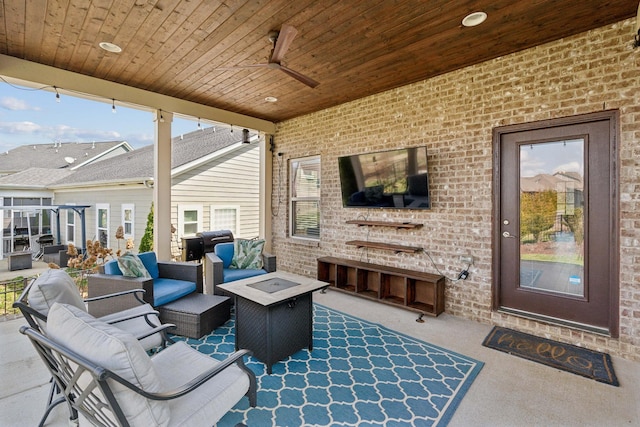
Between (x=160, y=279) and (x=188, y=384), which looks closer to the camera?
(x=188, y=384)

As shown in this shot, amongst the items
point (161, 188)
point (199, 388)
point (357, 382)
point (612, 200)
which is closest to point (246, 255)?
point (161, 188)

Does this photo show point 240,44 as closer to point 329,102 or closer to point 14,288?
point 329,102

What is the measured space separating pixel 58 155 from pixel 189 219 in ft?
31.7

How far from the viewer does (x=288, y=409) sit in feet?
6.84

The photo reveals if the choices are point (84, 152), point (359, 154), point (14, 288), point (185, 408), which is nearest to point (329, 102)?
point (359, 154)

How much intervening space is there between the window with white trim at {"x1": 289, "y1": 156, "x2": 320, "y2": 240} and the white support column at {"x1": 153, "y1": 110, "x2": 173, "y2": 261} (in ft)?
7.34

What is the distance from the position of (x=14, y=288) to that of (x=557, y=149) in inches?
269

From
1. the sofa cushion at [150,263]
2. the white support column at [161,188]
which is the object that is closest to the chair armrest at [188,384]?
the sofa cushion at [150,263]

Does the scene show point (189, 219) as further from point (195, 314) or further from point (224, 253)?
point (195, 314)

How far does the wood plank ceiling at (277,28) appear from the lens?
256 centimetres

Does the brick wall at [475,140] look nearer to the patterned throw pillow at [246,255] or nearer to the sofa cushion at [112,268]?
the patterned throw pillow at [246,255]

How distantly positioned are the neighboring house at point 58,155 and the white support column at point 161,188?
27.7 ft

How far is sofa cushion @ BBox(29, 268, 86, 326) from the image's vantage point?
1.78 meters

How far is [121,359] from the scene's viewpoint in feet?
4.10
